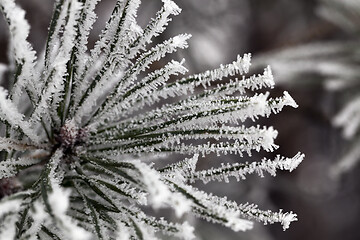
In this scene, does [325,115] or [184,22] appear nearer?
[325,115]

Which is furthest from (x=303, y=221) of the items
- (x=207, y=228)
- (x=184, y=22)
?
(x=184, y=22)

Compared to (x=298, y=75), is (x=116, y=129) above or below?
below

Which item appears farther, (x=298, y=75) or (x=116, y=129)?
(x=298, y=75)

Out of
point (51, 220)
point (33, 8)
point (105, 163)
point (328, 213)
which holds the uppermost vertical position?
point (328, 213)

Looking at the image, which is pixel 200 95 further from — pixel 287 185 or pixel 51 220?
pixel 287 185

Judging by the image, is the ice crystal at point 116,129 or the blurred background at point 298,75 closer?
the ice crystal at point 116,129
